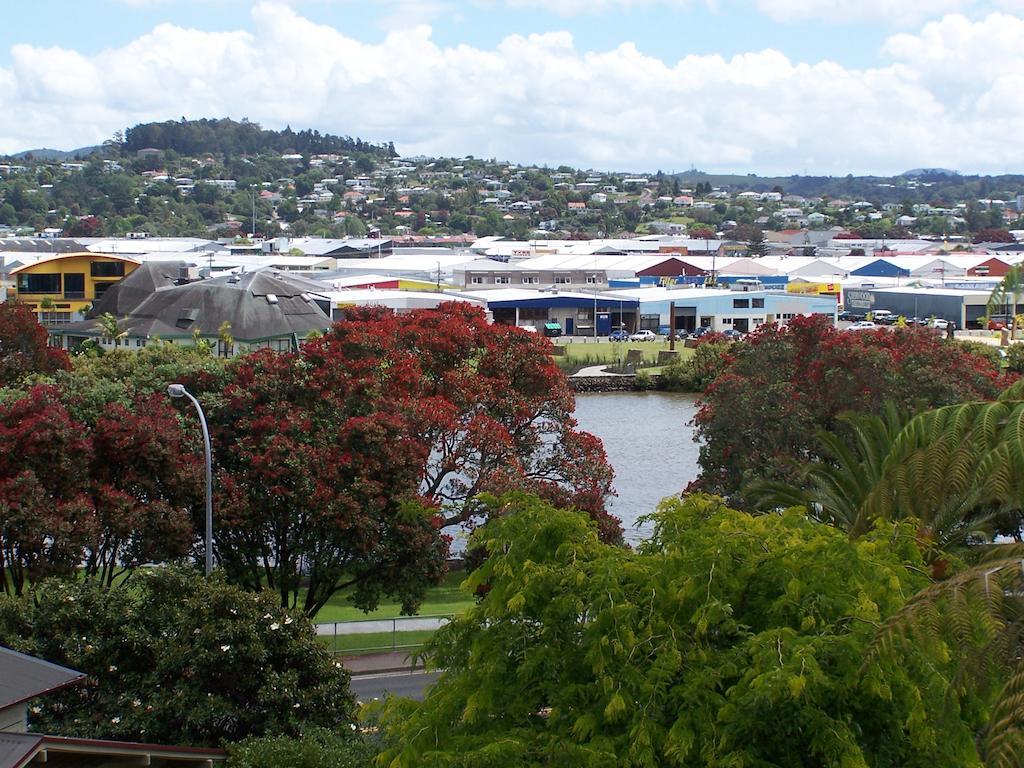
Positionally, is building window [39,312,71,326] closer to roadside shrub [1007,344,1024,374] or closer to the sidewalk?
roadside shrub [1007,344,1024,374]

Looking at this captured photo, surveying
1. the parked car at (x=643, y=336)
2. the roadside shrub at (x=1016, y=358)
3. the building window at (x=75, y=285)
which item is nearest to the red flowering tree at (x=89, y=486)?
the roadside shrub at (x=1016, y=358)

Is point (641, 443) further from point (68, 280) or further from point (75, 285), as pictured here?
point (68, 280)

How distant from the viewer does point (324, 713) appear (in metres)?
15.1

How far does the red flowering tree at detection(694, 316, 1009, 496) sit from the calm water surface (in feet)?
10.8

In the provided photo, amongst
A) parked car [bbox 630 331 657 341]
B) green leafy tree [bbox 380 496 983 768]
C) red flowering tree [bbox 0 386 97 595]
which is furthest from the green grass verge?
green leafy tree [bbox 380 496 983 768]

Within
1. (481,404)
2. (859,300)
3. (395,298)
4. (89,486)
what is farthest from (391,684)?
(859,300)

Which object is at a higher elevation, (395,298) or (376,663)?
(395,298)

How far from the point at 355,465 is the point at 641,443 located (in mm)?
30081

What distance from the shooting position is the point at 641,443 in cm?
5106

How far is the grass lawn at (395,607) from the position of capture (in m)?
27.0

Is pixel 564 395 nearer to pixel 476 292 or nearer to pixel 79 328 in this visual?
pixel 79 328

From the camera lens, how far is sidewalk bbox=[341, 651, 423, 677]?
74.0 ft

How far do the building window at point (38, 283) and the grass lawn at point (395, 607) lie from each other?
60007 mm

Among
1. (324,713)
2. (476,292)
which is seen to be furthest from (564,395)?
(476,292)
